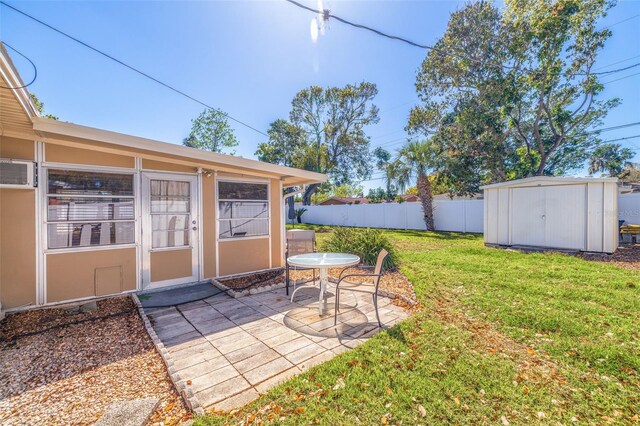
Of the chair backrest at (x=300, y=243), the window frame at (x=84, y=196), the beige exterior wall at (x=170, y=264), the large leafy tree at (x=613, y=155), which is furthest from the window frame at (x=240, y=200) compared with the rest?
the large leafy tree at (x=613, y=155)

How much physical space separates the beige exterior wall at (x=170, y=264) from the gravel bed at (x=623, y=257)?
9633mm

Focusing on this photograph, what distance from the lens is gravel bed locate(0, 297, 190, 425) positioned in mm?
2003

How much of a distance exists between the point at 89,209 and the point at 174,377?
129 inches

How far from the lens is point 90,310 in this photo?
153 inches

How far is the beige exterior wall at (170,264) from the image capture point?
4734mm

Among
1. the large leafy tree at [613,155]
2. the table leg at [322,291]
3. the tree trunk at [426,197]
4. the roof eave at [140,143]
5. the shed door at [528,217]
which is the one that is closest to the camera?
the roof eave at [140,143]

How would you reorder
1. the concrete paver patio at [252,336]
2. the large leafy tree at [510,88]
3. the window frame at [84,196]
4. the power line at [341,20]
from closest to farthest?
the concrete paver patio at [252,336]
the window frame at [84,196]
the power line at [341,20]
the large leafy tree at [510,88]

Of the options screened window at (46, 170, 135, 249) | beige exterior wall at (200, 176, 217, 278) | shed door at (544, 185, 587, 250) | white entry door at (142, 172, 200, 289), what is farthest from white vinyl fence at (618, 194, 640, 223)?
screened window at (46, 170, 135, 249)

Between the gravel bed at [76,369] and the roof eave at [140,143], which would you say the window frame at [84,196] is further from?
the gravel bed at [76,369]

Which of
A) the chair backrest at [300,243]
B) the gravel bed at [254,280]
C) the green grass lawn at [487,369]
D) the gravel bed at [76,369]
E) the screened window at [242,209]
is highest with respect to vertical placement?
the screened window at [242,209]

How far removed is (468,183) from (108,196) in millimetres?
16841

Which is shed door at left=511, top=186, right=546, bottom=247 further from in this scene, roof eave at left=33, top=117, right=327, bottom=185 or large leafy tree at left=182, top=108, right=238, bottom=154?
large leafy tree at left=182, top=108, right=238, bottom=154

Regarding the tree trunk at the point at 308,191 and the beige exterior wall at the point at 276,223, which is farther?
the tree trunk at the point at 308,191

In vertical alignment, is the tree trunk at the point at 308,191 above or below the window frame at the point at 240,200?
above
